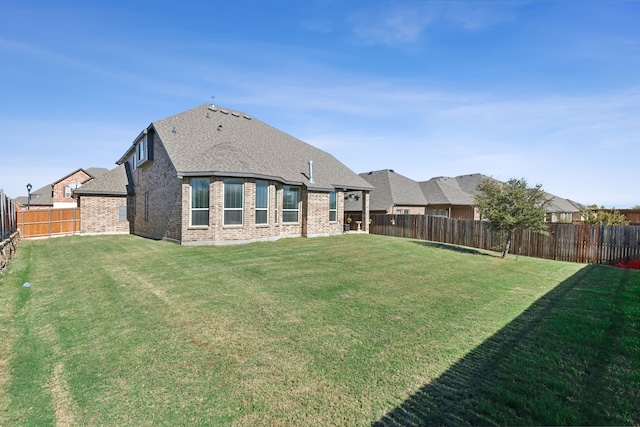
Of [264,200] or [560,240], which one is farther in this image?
[264,200]

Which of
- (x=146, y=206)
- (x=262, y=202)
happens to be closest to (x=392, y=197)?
(x=262, y=202)

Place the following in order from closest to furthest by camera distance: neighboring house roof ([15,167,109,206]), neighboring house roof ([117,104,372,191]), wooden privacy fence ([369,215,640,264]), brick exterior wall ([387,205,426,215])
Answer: wooden privacy fence ([369,215,640,264]), neighboring house roof ([117,104,372,191]), brick exterior wall ([387,205,426,215]), neighboring house roof ([15,167,109,206])

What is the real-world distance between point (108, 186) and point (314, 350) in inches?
898

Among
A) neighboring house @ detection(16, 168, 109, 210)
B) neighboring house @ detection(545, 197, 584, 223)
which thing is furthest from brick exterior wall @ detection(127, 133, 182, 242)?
neighboring house @ detection(545, 197, 584, 223)

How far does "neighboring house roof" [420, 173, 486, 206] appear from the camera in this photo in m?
30.1

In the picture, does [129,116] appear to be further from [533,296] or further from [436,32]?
[533,296]

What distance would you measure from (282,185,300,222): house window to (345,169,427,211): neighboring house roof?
31.2 ft

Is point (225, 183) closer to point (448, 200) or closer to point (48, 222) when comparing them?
point (48, 222)

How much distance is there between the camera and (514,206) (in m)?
13.8

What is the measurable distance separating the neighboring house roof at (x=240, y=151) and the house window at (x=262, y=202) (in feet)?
2.04

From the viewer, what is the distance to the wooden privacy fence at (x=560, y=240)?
13.4 metres

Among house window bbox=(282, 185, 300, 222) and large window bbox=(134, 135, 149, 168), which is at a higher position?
large window bbox=(134, 135, 149, 168)

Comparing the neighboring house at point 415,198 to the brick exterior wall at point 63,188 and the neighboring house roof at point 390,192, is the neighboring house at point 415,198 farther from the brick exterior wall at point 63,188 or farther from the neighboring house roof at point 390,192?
the brick exterior wall at point 63,188

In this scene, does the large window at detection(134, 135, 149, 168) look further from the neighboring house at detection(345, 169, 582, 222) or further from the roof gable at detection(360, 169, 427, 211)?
the roof gable at detection(360, 169, 427, 211)
